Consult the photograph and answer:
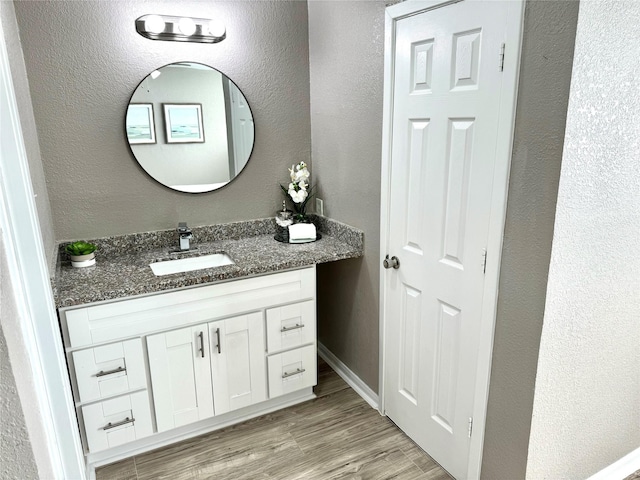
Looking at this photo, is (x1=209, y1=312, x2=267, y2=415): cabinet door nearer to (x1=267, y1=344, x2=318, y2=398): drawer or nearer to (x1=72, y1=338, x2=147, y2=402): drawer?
(x1=267, y1=344, x2=318, y2=398): drawer

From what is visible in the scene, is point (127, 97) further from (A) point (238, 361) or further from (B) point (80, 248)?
(A) point (238, 361)

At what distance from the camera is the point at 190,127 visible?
2.35 m

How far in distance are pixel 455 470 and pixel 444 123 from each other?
4.79 ft

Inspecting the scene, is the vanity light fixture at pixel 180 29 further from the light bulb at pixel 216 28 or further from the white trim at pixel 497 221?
the white trim at pixel 497 221

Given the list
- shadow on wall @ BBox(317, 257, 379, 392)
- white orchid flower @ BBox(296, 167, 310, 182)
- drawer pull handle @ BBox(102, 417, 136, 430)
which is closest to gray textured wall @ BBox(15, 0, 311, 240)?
white orchid flower @ BBox(296, 167, 310, 182)

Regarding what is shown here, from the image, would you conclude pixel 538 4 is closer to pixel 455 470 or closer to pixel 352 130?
pixel 352 130

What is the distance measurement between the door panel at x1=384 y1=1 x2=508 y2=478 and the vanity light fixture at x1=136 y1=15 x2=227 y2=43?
986mm

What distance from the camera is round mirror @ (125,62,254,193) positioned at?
2.25 metres

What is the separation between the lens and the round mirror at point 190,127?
7.39ft

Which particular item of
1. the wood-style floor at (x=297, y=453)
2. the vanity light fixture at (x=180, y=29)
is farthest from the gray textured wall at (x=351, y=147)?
the vanity light fixture at (x=180, y=29)

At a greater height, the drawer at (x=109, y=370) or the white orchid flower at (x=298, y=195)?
the white orchid flower at (x=298, y=195)

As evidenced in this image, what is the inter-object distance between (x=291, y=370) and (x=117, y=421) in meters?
0.84

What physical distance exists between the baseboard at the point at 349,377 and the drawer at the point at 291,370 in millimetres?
297

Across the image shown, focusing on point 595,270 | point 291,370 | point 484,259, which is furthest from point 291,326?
point 595,270
